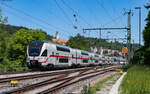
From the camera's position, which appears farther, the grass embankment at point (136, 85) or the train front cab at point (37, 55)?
the train front cab at point (37, 55)

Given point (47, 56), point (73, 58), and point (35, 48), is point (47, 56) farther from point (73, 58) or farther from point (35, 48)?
point (73, 58)

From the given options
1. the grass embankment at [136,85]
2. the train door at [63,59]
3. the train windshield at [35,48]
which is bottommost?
the grass embankment at [136,85]

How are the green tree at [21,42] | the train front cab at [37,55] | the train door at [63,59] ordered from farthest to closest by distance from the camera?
1. the green tree at [21,42]
2. the train door at [63,59]
3. the train front cab at [37,55]

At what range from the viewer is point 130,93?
304 inches

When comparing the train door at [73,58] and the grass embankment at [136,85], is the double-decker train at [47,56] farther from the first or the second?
the grass embankment at [136,85]

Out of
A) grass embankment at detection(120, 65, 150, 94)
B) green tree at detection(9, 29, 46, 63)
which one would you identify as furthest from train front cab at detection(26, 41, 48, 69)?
green tree at detection(9, 29, 46, 63)

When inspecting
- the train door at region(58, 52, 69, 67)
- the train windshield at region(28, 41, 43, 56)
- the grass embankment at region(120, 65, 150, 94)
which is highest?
the train windshield at region(28, 41, 43, 56)

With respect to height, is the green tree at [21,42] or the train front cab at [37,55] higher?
the green tree at [21,42]

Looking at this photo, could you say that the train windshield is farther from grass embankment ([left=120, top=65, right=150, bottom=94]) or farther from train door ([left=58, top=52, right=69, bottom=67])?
grass embankment ([left=120, top=65, right=150, bottom=94])

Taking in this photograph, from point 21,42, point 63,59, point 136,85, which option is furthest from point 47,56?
point 21,42

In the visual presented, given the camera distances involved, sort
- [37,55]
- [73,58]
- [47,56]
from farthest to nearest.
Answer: [73,58] → [47,56] → [37,55]

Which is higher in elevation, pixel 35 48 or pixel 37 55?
pixel 35 48

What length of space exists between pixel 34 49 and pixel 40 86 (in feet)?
38.1

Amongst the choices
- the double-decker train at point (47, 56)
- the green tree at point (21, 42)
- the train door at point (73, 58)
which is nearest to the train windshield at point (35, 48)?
the double-decker train at point (47, 56)
